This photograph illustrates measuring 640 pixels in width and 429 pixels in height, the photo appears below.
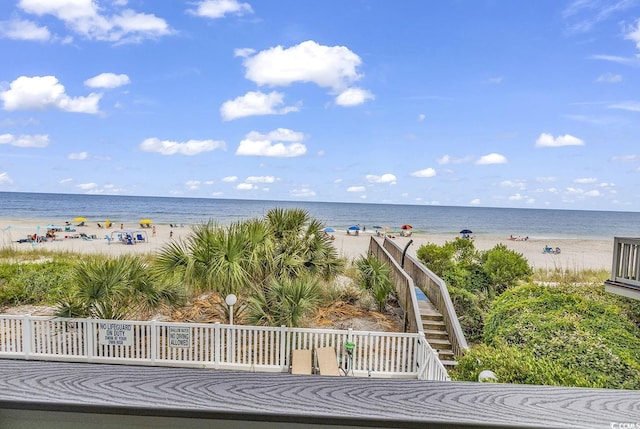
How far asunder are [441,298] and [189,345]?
13.9 feet

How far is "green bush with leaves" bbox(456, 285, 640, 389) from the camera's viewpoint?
282 cm

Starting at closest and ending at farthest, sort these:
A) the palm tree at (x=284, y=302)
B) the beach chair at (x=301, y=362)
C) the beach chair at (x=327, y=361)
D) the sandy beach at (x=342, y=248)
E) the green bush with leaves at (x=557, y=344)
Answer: the green bush with leaves at (x=557, y=344) < the beach chair at (x=327, y=361) < the beach chair at (x=301, y=362) < the palm tree at (x=284, y=302) < the sandy beach at (x=342, y=248)

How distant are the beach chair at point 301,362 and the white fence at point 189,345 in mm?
122

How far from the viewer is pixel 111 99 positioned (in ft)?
36.8

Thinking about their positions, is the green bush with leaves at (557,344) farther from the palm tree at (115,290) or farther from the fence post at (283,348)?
the palm tree at (115,290)

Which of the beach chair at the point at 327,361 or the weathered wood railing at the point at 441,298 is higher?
the weathered wood railing at the point at 441,298

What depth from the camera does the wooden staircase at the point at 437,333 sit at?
18.1ft

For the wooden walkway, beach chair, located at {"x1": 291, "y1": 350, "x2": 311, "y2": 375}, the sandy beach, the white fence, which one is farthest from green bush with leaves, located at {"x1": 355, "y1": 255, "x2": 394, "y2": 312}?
the sandy beach

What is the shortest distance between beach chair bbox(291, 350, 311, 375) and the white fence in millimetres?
122

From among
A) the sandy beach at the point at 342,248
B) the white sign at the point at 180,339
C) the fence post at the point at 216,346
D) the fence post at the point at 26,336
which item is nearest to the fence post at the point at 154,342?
the white sign at the point at 180,339

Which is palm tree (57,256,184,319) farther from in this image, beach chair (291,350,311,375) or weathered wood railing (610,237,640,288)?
weathered wood railing (610,237,640,288)

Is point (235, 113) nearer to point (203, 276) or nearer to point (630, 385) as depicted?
point (203, 276)

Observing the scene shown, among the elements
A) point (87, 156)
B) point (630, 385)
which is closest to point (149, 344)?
point (630, 385)

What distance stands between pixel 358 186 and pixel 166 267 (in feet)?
84.2
